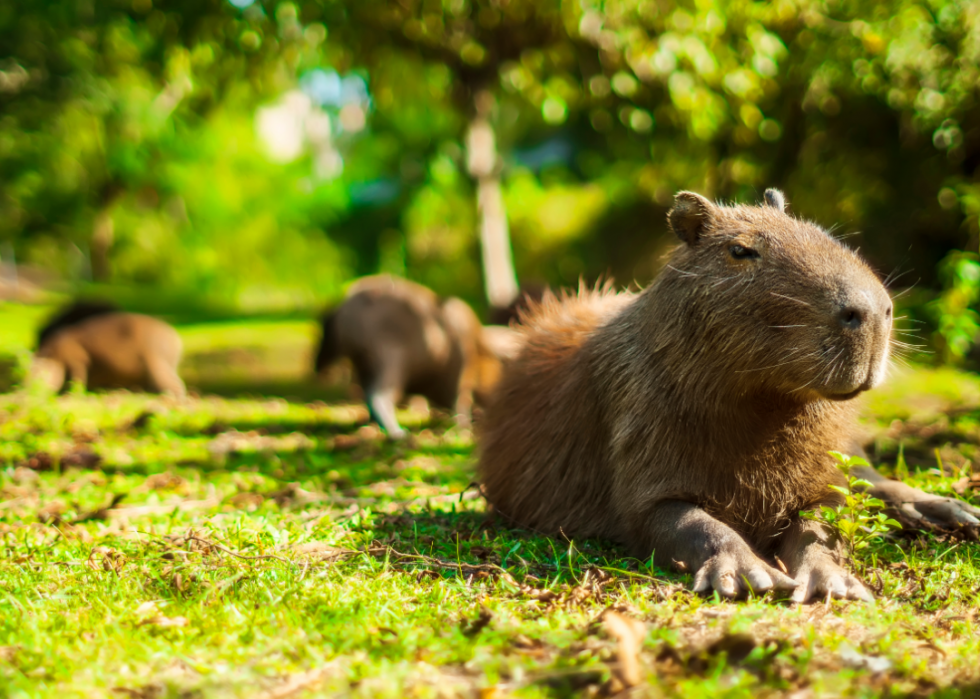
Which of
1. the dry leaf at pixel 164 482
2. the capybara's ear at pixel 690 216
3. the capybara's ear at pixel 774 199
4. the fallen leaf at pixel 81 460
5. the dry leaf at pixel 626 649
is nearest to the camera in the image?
the dry leaf at pixel 626 649

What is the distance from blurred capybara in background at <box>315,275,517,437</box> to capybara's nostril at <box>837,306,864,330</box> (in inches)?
148

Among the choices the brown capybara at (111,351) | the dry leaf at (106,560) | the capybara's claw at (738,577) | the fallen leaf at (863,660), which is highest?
the brown capybara at (111,351)

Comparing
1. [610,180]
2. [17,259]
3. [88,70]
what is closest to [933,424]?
[88,70]

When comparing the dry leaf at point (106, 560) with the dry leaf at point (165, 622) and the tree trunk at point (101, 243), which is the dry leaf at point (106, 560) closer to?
the dry leaf at point (165, 622)

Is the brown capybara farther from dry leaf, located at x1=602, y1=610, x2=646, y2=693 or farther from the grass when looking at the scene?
dry leaf, located at x1=602, y1=610, x2=646, y2=693

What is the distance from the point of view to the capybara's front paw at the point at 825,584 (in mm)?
2303

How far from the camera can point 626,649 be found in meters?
1.81

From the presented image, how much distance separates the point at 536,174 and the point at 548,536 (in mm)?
21854

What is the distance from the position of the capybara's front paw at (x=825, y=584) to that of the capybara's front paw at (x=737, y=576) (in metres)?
0.04

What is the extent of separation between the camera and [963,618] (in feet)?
7.16

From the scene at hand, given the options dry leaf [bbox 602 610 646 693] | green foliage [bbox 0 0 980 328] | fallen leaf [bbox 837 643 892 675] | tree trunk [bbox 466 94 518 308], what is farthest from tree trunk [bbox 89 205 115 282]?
fallen leaf [bbox 837 643 892 675]

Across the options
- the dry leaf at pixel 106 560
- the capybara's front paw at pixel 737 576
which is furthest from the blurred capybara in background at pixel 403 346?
the capybara's front paw at pixel 737 576

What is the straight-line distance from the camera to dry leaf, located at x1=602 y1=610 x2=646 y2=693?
174 centimetres

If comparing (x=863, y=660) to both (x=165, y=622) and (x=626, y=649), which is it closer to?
(x=626, y=649)
